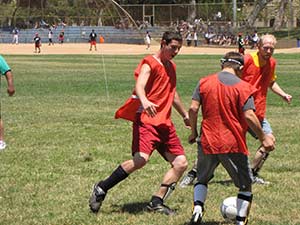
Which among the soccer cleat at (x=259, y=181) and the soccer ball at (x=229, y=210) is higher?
the soccer ball at (x=229, y=210)

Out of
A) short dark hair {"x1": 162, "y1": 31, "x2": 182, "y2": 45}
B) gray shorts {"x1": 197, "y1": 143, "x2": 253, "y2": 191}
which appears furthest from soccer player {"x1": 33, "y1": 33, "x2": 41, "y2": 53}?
gray shorts {"x1": 197, "y1": 143, "x2": 253, "y2": 191}

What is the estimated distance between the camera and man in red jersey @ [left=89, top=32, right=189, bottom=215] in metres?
7.44

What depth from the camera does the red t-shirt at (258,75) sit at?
9141mm

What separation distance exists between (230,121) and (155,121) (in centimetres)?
117

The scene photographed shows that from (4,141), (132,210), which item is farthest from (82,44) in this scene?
(132,210)

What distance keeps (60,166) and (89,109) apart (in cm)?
786

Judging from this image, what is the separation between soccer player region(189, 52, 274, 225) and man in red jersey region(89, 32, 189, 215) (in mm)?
764

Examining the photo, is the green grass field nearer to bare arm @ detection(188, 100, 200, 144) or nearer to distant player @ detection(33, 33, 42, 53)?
bare arm @ detection(188, 100, 200, 144)

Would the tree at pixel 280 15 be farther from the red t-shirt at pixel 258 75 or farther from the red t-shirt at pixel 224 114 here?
the red t-shirt at pixel 224 114

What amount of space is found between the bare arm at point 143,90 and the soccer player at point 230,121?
486 mm

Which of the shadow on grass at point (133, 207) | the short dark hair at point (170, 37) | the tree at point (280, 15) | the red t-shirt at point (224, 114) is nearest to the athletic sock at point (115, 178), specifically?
the shadow on grass at point (133, 207)

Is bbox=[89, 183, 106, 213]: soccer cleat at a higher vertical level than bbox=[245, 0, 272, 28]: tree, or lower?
higher

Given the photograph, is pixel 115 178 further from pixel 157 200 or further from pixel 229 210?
pixel 229 210

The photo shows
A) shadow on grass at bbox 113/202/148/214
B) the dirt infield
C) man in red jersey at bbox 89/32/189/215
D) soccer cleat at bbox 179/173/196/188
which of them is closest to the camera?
man in red jersey at bbox 89/32/189/215
